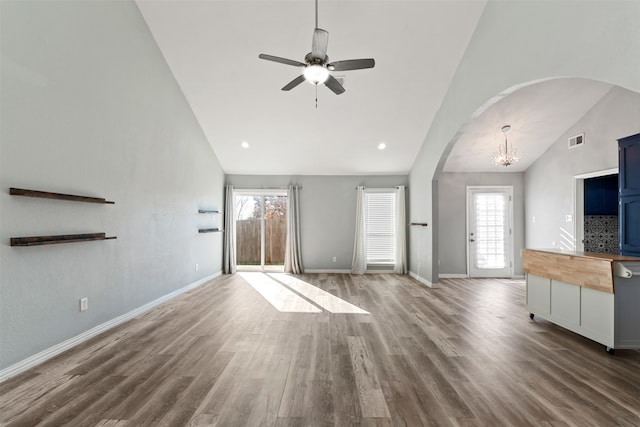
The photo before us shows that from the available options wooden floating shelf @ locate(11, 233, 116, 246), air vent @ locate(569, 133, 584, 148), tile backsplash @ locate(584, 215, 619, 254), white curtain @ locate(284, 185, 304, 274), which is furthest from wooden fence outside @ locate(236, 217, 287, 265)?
tile backsplash @ locate(584, 215, 619, 254)

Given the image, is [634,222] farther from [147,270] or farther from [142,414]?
[147,270]

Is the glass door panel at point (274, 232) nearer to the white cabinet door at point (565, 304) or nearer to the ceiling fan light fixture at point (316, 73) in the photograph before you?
the ceiling fan light fixture at point (316, 73)

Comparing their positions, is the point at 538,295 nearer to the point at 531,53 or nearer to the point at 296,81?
Answer: the point at 531,53

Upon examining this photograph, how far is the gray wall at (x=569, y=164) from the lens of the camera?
184 inches

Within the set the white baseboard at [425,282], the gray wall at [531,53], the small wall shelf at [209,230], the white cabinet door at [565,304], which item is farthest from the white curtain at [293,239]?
the white cabinet door at [565,304]

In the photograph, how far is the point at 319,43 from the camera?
3.01 meters

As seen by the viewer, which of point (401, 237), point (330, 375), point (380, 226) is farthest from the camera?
point (380, 226)

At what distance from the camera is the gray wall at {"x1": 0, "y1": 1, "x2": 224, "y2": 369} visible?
253cm

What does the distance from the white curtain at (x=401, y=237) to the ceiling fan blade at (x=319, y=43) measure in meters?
4.88

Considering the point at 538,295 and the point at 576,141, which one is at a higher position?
the point at 576,141

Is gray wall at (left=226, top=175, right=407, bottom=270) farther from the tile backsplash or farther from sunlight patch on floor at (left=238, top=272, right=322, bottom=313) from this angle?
the tile backsplash

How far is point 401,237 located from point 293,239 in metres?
2.54

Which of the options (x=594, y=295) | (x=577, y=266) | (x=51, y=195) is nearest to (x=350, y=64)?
(x=51, y=195)

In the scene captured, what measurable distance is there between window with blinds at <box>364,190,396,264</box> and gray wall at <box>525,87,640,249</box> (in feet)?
9.42
